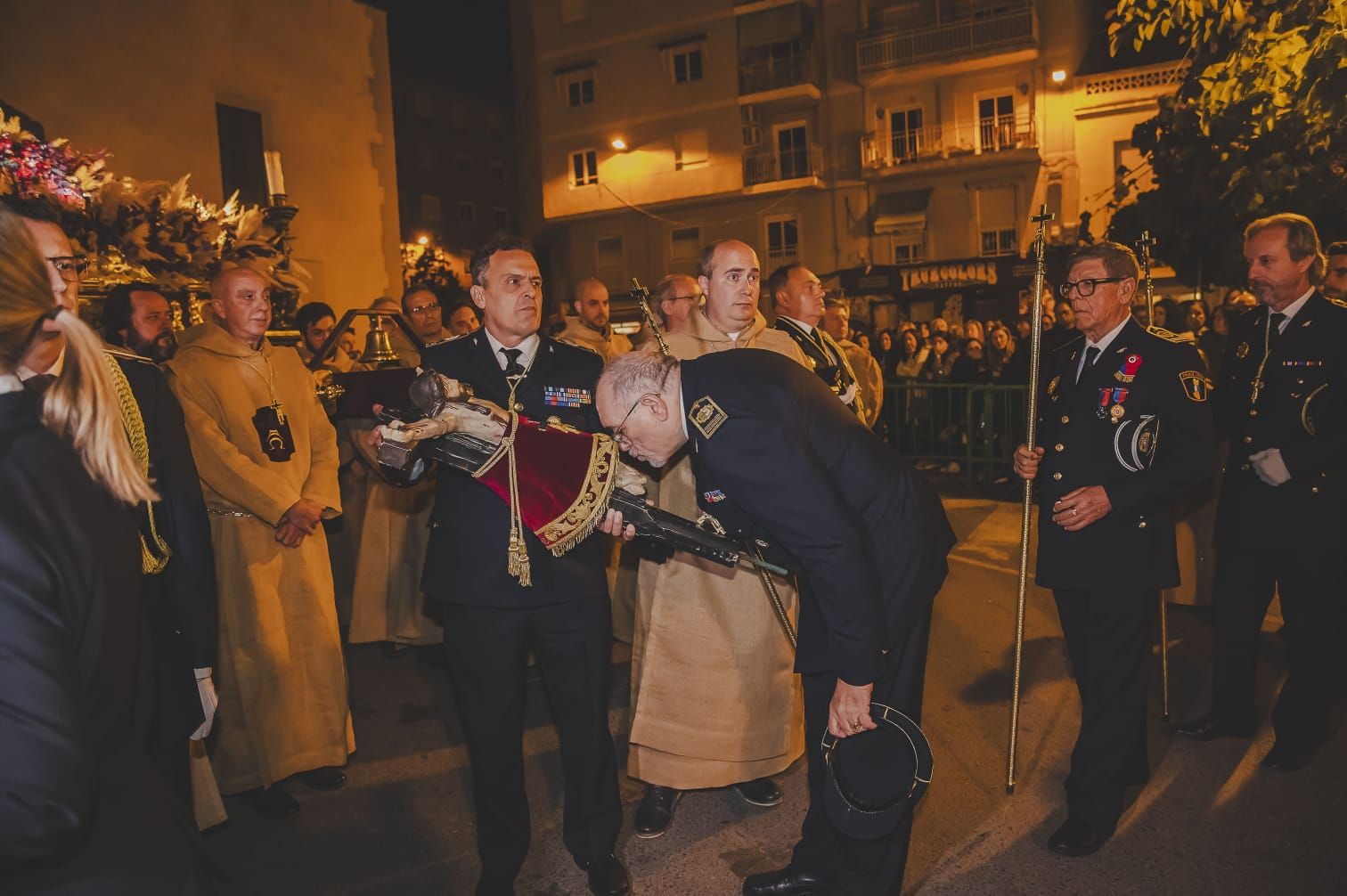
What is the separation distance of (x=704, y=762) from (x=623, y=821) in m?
0.42

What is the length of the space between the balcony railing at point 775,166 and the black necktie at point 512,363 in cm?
2534

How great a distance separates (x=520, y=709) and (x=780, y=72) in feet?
88.2

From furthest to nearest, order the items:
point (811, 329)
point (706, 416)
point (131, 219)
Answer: point (131, 219), point (811, 329), point (706, 416)

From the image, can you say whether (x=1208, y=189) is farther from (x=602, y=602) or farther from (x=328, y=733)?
(x=328, y=733)

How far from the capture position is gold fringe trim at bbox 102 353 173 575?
2.74 metres

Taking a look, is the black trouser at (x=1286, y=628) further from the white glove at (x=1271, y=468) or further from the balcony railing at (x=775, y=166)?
the balcony railing at (x=775, y=166)

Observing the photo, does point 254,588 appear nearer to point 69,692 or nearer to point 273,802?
point 273,802

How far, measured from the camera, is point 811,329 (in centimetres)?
484

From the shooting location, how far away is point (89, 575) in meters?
1.46

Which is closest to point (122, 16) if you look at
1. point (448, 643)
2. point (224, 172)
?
point (224, 172)

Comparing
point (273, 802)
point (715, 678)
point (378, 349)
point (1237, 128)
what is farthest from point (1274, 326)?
point (378, 349)

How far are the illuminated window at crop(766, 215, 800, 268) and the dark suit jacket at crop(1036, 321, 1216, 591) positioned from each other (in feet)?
80.5

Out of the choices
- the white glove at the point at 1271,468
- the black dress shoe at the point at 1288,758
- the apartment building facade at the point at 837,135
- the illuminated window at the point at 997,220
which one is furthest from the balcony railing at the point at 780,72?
the black dress shoe at the point at 1288,758

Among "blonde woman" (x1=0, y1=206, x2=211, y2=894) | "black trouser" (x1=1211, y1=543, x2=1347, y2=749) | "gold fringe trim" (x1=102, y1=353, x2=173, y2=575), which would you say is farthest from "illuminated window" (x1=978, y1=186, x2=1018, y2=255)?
"blonde woman" (x1=0, y1=206, x2=211, y2=894)
